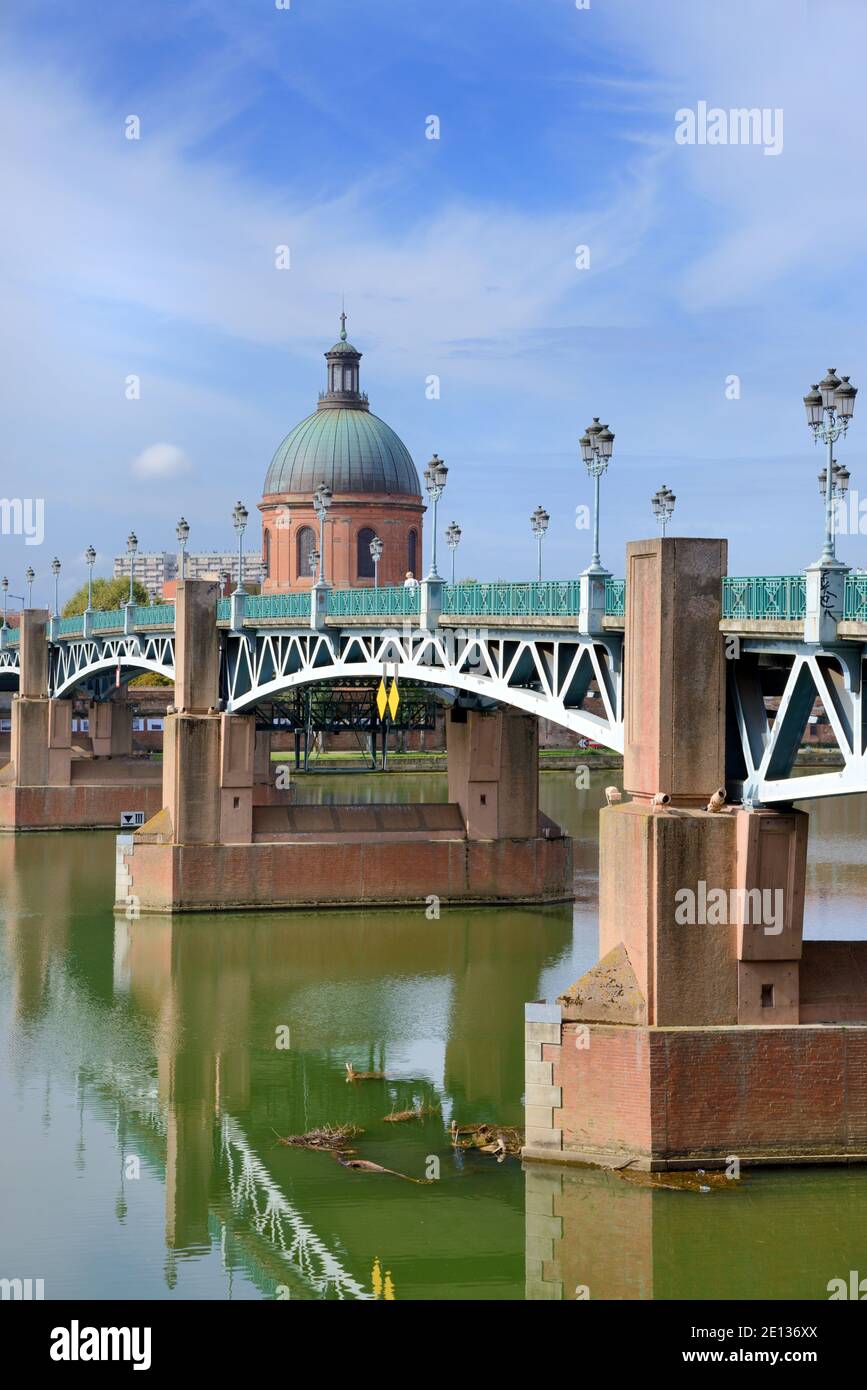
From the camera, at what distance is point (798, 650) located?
21.9 metres

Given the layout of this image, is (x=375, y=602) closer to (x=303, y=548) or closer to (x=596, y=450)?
(x=596, y=450)

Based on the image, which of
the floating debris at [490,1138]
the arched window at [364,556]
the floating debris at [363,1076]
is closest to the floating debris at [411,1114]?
the floating debris at [490,1138]

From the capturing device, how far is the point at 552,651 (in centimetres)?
3294

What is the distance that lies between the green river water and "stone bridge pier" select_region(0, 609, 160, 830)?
19.7 metres

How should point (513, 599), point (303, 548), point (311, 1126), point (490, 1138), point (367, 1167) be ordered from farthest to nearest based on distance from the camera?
1. point (303, 548)
2. point (513, 599)
3. point (311, 1126)
4. point (490, 1138)
5. point (367, 1167)

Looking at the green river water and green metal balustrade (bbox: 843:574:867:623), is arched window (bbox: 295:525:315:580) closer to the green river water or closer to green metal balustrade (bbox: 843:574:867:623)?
the green river water

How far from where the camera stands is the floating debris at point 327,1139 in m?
24.3

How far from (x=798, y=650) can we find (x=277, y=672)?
26.9 metres

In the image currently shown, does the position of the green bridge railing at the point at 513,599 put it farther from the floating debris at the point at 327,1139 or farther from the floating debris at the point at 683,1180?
the floating debris at the point at 683,1180

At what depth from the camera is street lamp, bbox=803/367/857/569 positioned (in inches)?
852

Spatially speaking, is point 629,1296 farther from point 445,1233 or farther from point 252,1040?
point 252,1040

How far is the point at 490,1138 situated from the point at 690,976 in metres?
3.66

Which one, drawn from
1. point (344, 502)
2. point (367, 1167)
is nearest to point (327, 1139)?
point (367, 1167)
